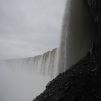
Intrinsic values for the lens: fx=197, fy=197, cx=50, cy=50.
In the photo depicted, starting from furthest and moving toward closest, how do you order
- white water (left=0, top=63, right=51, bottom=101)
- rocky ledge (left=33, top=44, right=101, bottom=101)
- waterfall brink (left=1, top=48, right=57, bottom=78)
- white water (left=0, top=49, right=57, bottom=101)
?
white water (left=0, top=63, right=51, bottom=101) < white water (left=0, top=49, right=57, bottom=101) < waterfall brink (left=1, top=48, right=57, bottom=78) < rocky ledge (left=33, top=44, right=101, bottom=101)

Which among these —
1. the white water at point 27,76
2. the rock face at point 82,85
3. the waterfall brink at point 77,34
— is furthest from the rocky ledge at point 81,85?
the white water at point 27,76

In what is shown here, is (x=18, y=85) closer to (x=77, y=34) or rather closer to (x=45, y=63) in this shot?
(x=45, y=63)

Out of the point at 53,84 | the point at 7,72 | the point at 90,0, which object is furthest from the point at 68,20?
the point at 7,72

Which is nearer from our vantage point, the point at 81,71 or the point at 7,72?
the point at 81,71

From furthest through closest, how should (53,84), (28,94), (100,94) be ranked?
(28,94), (53,84), (100,94)

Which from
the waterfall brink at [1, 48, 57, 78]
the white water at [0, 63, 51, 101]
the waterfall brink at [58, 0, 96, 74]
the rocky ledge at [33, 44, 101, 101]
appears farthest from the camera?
the white water at [0, 63, 51, 101]

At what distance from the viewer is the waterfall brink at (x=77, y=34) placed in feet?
51.8

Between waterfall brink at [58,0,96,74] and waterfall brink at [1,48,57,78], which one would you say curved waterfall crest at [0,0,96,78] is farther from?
waterfall brink at [1,48,57,78]

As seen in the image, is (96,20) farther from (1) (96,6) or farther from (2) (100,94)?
(2) (100,94)

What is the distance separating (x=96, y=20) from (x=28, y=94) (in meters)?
27.2

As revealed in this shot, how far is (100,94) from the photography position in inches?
259

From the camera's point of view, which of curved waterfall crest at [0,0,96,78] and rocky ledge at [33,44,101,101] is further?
curved waterfall crest at [0,0,96,78]

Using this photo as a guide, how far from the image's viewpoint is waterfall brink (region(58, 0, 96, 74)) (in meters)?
15.8

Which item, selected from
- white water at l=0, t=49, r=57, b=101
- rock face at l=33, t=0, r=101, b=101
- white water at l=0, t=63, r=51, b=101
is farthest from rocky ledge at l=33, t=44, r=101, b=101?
white water at l=0, t=63, r=51, b=101
